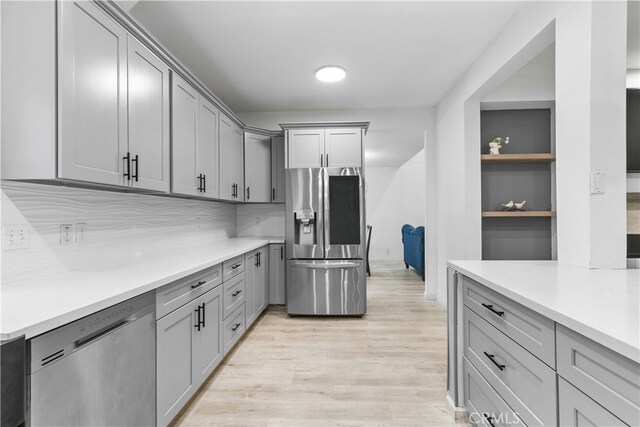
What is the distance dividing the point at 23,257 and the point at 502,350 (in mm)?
2184

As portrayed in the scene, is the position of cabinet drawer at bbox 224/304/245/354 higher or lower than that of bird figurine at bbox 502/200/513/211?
lower

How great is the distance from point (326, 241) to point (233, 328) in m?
1.39

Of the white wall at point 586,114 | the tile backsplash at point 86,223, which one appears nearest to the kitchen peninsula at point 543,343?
the white wall at point 586,114

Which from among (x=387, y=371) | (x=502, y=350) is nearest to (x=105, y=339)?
(x=502, y=350)

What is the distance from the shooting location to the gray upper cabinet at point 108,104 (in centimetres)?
136

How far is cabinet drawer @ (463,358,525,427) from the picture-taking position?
1.29 m

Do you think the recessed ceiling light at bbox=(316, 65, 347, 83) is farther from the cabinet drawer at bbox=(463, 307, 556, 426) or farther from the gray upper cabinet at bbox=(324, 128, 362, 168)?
the cabinet drawer at bbox=(463, 307, 556, 426)

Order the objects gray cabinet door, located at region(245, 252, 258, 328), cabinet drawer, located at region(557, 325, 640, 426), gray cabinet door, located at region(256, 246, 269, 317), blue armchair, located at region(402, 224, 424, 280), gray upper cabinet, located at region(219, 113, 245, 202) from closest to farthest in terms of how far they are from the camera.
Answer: cabinet drawer, located at region(557, 325, 640, 426) < gray cabinet door, located at region(245, 252, 258, 328) < gray upper cabinet, located at region(219, 113, 245, 202) < gray cabinet door, located at region(256, 246, 269, 317) < blue armchair, located at region(402, 224, 424, 280)

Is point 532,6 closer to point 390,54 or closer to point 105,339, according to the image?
point 390,54

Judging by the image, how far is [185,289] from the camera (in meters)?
1.84

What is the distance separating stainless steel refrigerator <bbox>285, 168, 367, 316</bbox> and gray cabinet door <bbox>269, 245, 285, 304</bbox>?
0.28 meters

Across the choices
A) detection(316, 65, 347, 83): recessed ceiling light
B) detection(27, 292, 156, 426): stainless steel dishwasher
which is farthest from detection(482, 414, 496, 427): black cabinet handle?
detection(316, 65, 347, 83): recessed ceiling light

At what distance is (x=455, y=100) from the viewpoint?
3.52 m

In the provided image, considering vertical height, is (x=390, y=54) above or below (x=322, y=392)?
above
